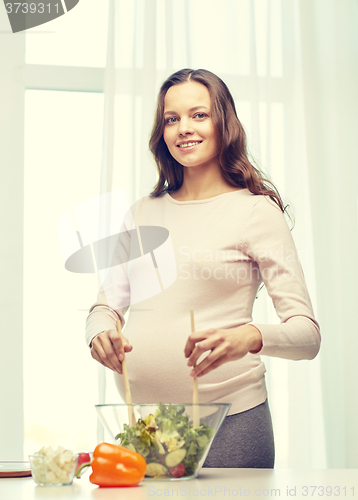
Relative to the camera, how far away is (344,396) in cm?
202

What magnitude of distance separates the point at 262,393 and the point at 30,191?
53.2 inches

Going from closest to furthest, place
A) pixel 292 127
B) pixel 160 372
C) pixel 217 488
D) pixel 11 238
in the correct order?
pixel 217 488, pixel 160 372, pixel 11 238, pixel 292 127

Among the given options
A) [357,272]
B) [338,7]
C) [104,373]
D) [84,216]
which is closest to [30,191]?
[84,216]

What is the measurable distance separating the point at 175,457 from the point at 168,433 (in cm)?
4

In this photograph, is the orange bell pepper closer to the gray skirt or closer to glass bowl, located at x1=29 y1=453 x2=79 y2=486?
glass bowl, located at x1=29 y1=453 x2=79 y2=486

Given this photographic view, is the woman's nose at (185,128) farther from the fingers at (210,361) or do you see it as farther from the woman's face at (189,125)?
the fingers at (210,361)

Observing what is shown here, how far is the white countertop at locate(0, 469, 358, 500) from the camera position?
2.17ft

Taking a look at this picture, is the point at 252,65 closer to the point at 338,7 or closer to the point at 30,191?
the point at 338,7

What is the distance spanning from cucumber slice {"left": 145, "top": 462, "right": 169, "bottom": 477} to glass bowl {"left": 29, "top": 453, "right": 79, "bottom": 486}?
0.11 m

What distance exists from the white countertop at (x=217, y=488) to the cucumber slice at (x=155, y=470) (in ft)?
0.04

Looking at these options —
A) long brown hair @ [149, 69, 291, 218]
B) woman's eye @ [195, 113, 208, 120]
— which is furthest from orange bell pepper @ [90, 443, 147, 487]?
woman's eye @ [195, 113, 208, 120]

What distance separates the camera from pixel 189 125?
120cm

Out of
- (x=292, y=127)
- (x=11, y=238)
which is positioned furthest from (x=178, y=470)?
(x=292, y=127)

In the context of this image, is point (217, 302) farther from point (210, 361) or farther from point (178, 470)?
point (178, 470)
